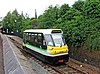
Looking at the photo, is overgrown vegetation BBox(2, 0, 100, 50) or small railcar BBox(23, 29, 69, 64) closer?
small railcar BBox(23, 29, 69, 64)

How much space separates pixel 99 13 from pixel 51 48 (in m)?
6.07

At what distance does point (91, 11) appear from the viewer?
64.5ft

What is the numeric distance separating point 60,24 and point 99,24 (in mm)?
6502

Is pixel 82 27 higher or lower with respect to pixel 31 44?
higher

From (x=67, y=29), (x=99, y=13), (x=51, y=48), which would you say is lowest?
(x=51, y=48)

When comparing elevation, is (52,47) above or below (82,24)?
below

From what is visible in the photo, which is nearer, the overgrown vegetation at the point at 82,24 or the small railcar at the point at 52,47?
the small railcar at the point at 52,47

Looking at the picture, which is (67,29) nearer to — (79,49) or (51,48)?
(79,49)

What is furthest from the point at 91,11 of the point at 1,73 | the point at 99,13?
the point at 1,73

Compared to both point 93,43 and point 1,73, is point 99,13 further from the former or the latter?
point 1,73

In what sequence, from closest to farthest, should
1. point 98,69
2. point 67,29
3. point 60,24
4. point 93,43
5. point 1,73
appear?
1. point 1,73
2. point 98,69
3. point 93,43
4. point 67,29
5. point 60,24

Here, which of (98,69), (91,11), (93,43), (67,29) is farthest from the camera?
(67,29)

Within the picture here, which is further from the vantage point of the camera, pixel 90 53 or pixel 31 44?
pixel 31 44

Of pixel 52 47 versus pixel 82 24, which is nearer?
pixel 52 47
